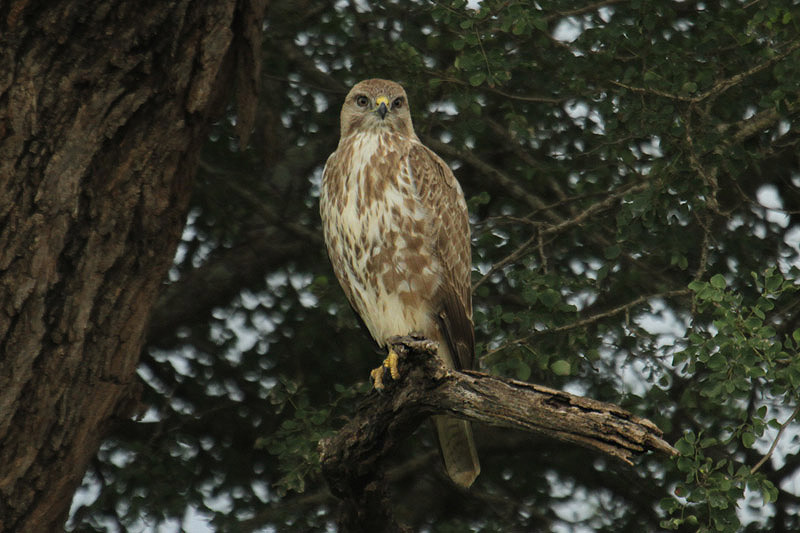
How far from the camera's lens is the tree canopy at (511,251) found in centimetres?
415

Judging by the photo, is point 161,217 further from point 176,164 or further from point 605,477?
point 605,477

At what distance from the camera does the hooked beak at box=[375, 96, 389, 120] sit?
438 cm

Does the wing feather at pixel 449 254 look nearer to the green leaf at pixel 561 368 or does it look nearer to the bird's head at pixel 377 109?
the bird's head at pixel 377 109

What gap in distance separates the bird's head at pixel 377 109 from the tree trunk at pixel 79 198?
85 cm

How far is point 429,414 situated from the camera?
9.61 ft

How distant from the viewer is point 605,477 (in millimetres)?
5164

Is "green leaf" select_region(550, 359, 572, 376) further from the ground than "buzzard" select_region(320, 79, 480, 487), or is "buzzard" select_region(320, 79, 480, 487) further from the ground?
"buzzard" select_region(320, 79, 480, 487)

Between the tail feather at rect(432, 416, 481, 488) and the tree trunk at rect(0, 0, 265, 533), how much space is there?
1241mm

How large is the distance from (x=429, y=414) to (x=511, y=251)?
2054mm

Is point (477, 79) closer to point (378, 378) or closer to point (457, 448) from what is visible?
point (378, 378)

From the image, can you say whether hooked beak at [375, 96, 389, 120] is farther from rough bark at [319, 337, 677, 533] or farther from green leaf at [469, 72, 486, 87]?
rough bark at [319, 337, 677, 533]

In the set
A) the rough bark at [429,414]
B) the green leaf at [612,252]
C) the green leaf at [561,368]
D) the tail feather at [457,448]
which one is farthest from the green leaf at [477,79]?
the rough bark at [429,414]

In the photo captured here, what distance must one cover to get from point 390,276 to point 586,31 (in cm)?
136

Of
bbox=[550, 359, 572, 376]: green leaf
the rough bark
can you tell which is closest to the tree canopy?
bbox=[550, 359, 572, 376]: green leaf
